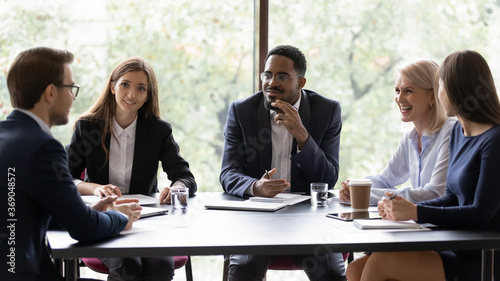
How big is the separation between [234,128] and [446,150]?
1.09 m

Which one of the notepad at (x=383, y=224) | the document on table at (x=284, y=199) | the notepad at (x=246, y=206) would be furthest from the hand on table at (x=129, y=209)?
the notepad at (x=383, y=224)

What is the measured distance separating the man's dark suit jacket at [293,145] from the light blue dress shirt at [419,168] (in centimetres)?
29

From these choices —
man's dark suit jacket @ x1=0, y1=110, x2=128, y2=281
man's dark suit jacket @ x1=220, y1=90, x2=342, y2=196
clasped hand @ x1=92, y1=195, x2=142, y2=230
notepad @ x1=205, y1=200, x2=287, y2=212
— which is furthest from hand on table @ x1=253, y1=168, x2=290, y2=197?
man's dark suit jacket @ x1=0, y1=110, x2=128, y2=281

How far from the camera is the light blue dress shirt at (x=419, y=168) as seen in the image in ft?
8.52

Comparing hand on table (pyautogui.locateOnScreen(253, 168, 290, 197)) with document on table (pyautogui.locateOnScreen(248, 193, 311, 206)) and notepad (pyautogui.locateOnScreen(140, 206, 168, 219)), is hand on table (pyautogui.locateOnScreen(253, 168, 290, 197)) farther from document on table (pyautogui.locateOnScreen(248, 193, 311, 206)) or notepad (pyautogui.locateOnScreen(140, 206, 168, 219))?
notepad (pyautogui.locateOnScreen(140, 206, 168, 219))

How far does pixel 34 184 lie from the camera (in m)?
1.70

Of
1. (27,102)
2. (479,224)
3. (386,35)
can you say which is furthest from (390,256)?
(386,35)

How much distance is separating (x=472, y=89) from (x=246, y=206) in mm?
966

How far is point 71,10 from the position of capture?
370cm

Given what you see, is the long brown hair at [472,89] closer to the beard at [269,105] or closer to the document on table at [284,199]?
the document on table at [284,199]

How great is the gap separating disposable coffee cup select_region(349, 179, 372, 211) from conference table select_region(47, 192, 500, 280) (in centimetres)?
22

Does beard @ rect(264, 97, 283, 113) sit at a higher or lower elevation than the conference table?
higher

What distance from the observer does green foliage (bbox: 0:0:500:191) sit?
3.73m

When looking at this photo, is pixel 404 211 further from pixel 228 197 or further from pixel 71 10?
pixel 71 10
